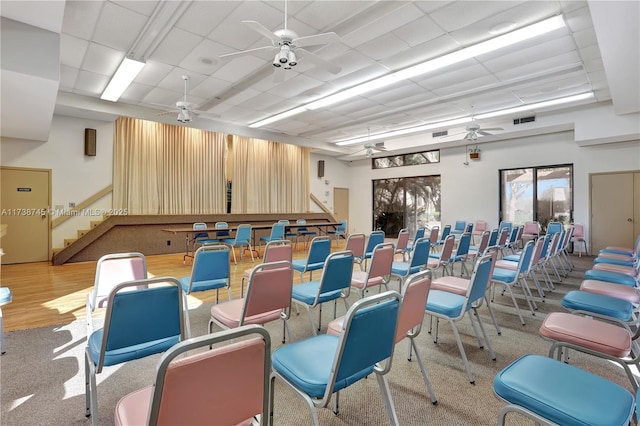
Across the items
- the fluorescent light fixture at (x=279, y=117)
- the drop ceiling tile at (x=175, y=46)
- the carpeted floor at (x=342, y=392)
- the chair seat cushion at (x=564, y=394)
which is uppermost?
the fluorescent light fixture at (x=279, y=117)

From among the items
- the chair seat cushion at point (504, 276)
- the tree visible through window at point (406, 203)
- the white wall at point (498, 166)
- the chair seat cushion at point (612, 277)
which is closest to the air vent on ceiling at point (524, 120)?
the white wall at point (498, 166)

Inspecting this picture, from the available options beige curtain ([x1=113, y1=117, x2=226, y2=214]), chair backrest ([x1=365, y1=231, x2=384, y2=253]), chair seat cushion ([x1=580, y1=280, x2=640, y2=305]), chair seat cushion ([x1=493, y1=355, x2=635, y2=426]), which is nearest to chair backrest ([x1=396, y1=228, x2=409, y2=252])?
chair backrest ([x1=365, y1=231, x2=384, y2=253])

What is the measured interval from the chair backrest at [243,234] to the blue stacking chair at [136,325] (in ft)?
18.5

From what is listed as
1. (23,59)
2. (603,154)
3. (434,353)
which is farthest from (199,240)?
(603,154)

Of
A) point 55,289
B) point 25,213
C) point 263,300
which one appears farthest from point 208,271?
point 25,213

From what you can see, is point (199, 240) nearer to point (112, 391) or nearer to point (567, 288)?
point (112, 391)

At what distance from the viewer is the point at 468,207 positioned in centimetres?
1084

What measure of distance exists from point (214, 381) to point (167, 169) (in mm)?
9657

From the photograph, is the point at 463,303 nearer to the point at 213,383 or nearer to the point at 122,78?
the point at 213,383

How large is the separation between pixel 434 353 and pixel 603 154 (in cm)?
904

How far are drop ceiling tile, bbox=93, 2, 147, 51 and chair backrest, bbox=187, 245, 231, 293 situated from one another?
349cm

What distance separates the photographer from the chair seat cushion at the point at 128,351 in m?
1.72

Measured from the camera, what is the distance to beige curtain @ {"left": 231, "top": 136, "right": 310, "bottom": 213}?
11016mm

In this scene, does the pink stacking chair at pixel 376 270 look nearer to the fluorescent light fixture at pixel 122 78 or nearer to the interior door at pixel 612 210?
the fluorescent light fixture at pixel 122 78
